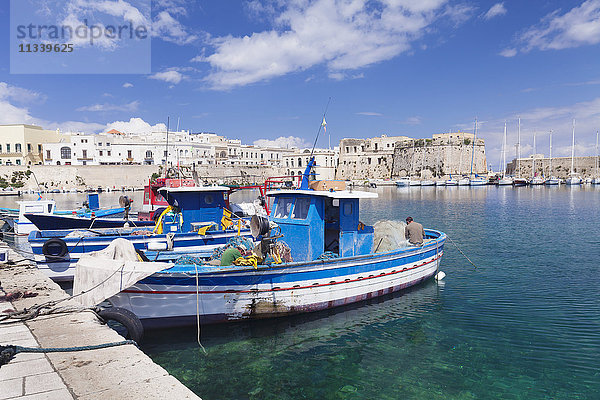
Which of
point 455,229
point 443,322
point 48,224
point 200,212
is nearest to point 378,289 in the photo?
point 443,322

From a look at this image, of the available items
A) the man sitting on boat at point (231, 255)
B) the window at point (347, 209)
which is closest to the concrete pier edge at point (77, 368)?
the man sitting on boat at point (231, 255)

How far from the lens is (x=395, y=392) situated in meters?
6.56

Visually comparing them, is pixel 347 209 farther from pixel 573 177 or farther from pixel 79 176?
pixel 573 177

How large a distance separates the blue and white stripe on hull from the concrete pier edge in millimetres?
1855

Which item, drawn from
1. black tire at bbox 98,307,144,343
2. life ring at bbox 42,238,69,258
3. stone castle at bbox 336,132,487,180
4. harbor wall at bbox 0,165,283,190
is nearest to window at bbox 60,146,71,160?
harbor wall at bbox 0,165,283,190

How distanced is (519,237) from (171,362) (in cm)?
2019

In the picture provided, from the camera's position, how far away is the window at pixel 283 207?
1066 centimetres

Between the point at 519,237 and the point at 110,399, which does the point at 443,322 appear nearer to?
the point at 110,399

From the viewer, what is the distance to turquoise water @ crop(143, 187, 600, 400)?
6707mm

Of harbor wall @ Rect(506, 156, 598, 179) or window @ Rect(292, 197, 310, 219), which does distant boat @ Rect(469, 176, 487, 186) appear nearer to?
harbor wall @ Rect(506, 156, 598, 179)

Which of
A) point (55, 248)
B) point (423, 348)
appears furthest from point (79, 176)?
point (423, 348)

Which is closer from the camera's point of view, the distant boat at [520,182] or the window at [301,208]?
the window at [301,208]

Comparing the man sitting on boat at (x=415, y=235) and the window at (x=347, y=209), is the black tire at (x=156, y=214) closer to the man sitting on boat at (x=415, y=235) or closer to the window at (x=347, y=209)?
the window at (x=347, y=209)

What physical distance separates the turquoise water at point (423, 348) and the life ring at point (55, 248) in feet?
19.3
